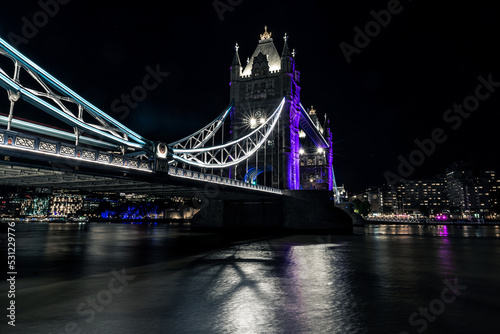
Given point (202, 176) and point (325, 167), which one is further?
point (325, 167)

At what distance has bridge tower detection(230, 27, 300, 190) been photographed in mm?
51531

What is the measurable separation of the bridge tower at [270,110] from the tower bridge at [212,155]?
160 mm

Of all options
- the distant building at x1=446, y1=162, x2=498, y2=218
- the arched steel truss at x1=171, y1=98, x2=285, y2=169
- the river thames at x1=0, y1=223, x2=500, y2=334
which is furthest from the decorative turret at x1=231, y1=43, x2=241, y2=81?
the distant building at x1=446, y1=162, x2=498, y2=218

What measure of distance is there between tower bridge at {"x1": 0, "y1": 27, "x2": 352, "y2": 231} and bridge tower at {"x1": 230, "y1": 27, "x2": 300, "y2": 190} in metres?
0.16

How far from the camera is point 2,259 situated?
1809cm

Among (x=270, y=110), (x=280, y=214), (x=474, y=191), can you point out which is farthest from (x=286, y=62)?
(x=474, y=191)

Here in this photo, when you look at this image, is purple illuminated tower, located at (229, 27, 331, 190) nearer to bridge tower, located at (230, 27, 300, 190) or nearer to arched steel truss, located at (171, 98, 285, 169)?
bridge tower, located at (230, 27, 300, 190)

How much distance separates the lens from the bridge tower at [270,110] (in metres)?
51.5

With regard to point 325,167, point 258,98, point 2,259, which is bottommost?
point 2,259

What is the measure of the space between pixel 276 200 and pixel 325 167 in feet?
112

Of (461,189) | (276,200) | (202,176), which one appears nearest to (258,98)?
(276,200)

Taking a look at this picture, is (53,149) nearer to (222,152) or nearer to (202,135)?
(222,152)

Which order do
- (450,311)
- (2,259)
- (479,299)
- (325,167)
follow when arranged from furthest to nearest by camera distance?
(325,167), (2,259), (479,299), (450,311)

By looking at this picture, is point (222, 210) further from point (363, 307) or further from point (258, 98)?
point (363, 307)
